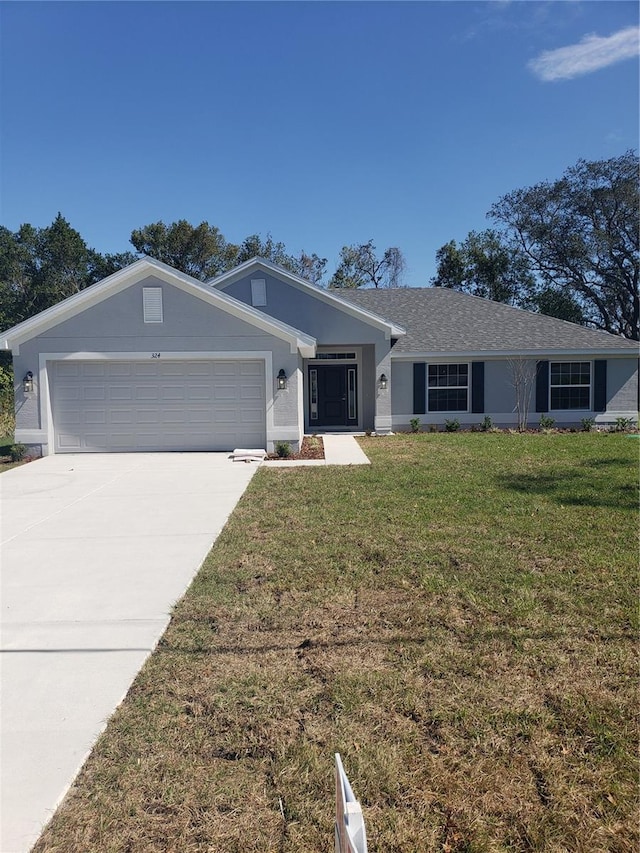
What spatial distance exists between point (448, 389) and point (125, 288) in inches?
408

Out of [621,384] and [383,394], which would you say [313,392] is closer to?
[383,394]

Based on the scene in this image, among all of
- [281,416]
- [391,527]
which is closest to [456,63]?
[281,416]

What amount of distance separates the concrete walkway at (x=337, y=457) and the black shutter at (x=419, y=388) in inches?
130

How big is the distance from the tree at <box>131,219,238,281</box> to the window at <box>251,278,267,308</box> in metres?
22.9

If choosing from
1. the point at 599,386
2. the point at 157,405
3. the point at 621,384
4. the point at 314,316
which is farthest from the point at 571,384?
the point at 157,405

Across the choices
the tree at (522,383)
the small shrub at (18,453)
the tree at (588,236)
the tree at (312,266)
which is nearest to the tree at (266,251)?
the tree at (312,266)

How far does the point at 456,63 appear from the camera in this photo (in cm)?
1212

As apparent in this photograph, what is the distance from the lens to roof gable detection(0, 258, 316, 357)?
41.3ft

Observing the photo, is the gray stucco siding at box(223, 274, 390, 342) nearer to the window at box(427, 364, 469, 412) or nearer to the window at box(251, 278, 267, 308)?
the window at box(251, 278, 267, 308)

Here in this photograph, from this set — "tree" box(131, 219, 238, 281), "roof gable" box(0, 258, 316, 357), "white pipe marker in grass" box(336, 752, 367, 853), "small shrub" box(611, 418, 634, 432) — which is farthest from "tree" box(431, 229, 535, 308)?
"white pipe marker in grass" box(336, 752, 367, 853)

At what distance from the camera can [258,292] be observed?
17.5m

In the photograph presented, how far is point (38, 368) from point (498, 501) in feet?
35.6

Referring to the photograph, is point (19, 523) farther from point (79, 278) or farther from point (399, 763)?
point (79, 278)

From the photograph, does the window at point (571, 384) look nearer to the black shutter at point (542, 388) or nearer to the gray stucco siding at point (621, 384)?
the black shutter at point (542, 388)
